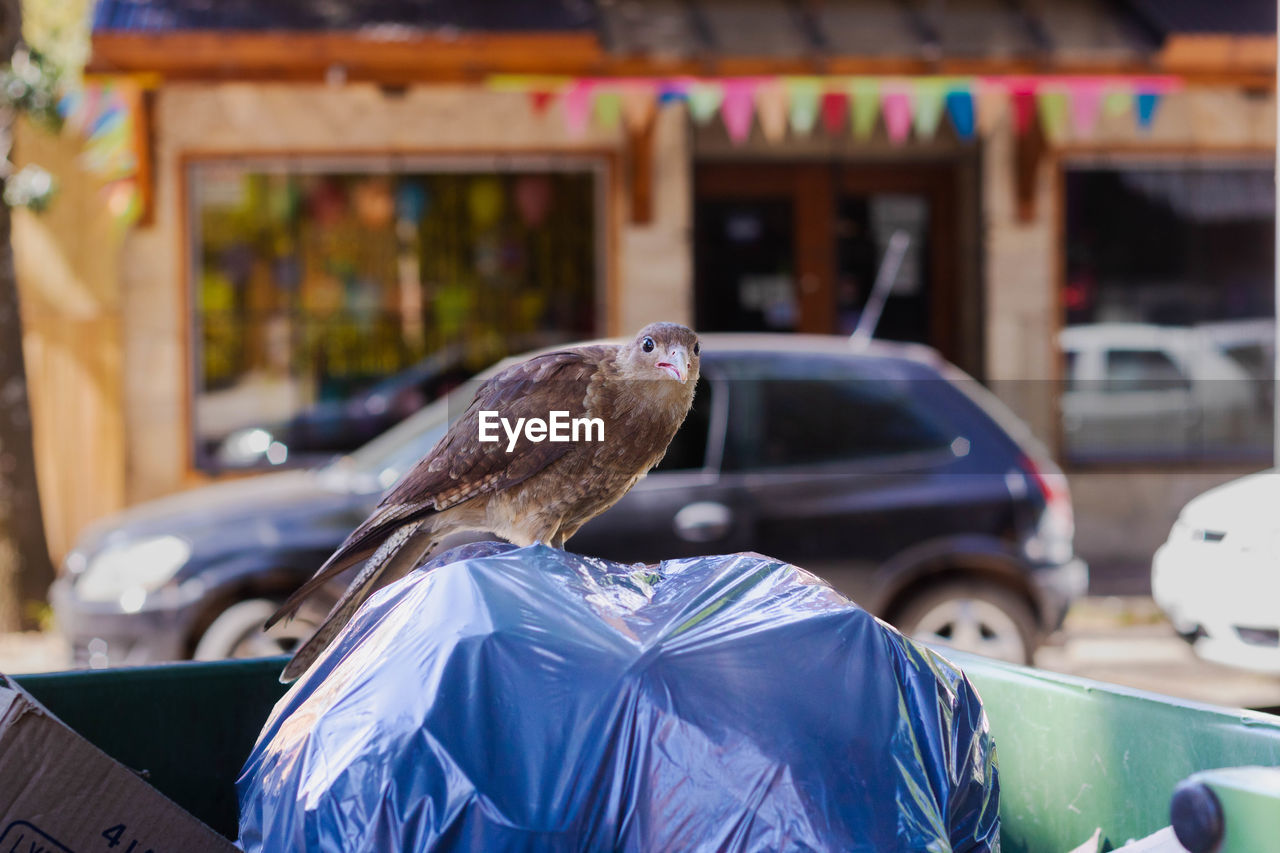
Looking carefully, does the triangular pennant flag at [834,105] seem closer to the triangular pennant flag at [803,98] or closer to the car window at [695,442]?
the triangular pennant flag at [803,98]

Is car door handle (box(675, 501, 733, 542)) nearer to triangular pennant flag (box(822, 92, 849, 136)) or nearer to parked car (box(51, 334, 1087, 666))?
parked car (box(51, 334, 1087, 666))

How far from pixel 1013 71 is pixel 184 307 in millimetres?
6224

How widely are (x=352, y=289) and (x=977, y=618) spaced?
5855 mm

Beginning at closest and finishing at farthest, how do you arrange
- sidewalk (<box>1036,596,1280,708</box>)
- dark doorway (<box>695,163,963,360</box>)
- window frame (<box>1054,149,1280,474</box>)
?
sidewalk (<box>1036,596,1280,708</box>)
window frame (<box>1054,149,1280,474</box>)
dark doorway (<box>695,163,963,360</box>)

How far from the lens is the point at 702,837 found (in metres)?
1.68

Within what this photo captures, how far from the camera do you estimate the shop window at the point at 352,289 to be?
10.4m

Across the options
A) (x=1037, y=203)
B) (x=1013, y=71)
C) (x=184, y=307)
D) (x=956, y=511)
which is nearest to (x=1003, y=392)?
(x=1037, y=203)

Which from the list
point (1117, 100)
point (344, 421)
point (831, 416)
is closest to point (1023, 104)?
point (1117, 100)

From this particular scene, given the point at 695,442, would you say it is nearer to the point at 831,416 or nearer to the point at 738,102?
the point at 831,416

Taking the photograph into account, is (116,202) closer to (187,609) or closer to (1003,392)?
(187,609)

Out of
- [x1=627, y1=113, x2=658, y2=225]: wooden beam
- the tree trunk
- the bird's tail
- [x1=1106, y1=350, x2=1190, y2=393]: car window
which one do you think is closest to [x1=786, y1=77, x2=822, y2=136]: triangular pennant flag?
[x1=627, y1=113, x2=658, y2=225]: wooden beam

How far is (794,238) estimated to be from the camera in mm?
11047

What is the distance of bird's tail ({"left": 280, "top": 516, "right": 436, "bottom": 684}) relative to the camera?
230 centimetres

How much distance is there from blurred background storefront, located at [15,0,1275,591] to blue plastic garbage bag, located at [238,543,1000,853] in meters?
7.99
